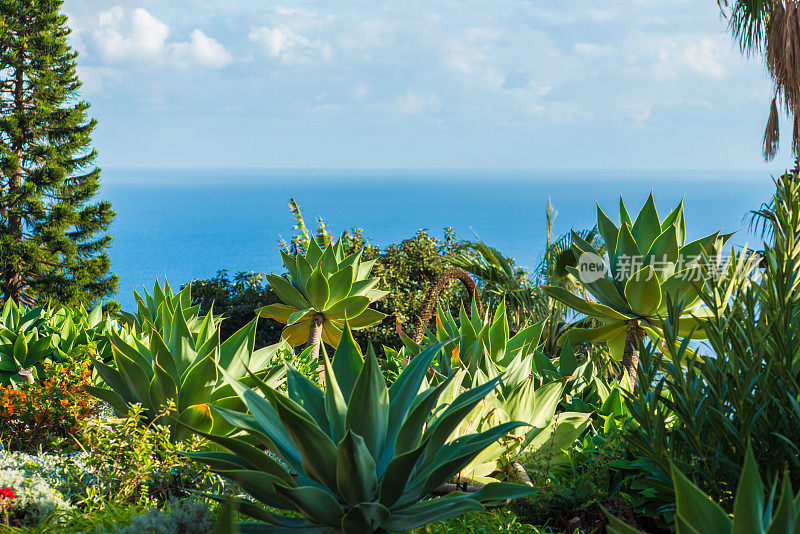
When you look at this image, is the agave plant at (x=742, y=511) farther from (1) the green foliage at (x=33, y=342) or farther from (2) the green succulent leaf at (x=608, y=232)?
(1) the green foliage at (x=33, y=342)

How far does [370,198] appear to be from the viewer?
17675cm

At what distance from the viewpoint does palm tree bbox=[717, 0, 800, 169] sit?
10727 millimetres

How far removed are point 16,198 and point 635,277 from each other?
2404 cm

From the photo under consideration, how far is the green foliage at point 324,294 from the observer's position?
4535mm

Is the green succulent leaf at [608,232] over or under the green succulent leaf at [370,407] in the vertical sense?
over

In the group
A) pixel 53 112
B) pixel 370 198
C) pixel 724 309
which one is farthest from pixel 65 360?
pixel 370 198

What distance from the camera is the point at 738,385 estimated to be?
1.76m

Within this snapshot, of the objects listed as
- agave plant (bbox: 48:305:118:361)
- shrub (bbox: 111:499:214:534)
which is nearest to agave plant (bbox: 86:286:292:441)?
shrub (bbox: 111:499:214:534)

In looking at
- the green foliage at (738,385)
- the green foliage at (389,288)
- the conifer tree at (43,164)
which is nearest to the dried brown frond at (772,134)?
the green foliage at (389,288)

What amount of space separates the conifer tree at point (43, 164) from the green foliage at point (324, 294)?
20.0 metres

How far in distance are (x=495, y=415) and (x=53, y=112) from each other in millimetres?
24434

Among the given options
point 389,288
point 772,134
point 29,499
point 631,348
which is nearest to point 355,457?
point 29,499

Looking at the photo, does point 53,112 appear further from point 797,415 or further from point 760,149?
point 797,415

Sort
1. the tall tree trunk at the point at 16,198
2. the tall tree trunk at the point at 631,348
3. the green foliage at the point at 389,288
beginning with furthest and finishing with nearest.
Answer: the tall tree trunk at the point at 16,198 → the green foliage at the point at 389,288 → the tall tree trunk at the point at 631,348
